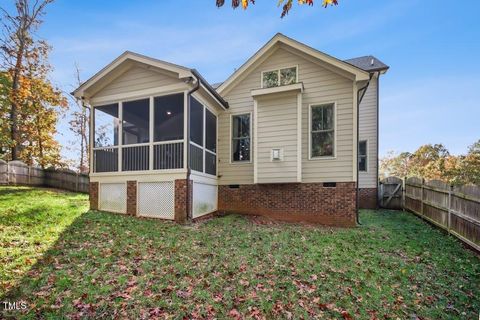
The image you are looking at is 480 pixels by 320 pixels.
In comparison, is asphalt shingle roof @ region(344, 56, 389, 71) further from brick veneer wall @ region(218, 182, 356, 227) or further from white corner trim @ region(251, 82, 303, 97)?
brick veneer wall @ region(218, 182, 356, 227)

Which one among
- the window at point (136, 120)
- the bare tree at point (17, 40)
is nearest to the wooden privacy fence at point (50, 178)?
the bare tree at point (17, 40)

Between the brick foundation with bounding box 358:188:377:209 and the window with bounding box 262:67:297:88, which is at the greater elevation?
the window with bounding box 262:67:297:88

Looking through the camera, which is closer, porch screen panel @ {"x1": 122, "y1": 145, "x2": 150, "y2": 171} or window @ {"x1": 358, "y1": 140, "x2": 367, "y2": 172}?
porch screen panel @ {"x1": 122, "y1": 145, "x2": 150, "y2": 171}

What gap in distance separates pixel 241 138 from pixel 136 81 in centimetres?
435

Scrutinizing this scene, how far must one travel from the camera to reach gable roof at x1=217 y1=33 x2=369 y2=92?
856cm

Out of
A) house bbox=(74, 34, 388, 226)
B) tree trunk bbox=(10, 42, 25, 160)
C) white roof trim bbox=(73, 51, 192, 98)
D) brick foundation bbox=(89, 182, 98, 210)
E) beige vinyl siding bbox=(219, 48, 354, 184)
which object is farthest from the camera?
tree trunk bbox=(10, 42, 25, 160)

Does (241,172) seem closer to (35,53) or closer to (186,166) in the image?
(186,166)

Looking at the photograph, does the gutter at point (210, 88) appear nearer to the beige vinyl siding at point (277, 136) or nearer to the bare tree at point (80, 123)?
the beige vinyl siding at point (277, 136)

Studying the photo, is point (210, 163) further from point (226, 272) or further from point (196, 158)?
point (226, 272)

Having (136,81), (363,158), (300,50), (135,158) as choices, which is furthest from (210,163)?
(363,158)

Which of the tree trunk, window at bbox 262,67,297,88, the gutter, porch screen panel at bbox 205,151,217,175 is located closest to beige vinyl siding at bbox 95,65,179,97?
the gutter

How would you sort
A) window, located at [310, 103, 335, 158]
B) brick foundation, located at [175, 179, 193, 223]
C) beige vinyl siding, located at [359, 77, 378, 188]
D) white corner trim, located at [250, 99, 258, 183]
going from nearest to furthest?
brick foundation, located at [175, 179, 193, 223], window, located at [310, 103, 335, 158], white corner trim, located at [250, 99, 258, 183], beige vinyl siding, located at [359, 77, 378, 188]

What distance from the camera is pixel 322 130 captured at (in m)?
9.20

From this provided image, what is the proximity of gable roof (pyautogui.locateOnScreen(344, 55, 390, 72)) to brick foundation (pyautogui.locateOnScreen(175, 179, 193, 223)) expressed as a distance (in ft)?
32.8
